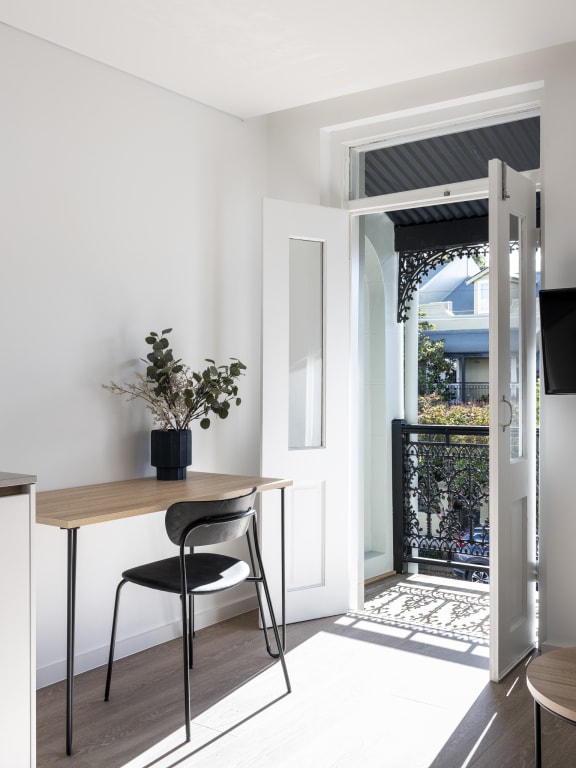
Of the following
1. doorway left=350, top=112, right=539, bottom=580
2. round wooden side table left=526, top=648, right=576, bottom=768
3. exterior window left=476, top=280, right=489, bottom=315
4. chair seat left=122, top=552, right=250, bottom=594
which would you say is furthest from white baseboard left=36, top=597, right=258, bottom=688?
exterior window left=476, top=280, right=489, bottom=315

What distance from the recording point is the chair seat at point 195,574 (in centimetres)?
273

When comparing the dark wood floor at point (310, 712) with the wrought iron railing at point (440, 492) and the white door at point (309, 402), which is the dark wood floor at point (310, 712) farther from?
the wrought iron railing at point (440, 492)

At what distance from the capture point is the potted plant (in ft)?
11.1

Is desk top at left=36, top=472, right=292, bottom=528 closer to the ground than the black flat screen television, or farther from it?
closer to the ground

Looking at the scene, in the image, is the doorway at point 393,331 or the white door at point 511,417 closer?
the white door at point 511,417

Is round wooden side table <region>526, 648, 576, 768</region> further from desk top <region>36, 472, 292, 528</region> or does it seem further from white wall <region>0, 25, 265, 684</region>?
white wall <region>0, 25, 265, 684</region>

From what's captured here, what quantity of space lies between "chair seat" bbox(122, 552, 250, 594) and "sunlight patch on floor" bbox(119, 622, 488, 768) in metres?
0.51

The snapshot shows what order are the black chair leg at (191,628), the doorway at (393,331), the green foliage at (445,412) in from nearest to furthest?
the black chair leg at (191,628) → the doorway at (393,331) → the green foliage at (445,412)

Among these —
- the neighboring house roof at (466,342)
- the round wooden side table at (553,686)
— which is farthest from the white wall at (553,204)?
the neighboring house roof at (466,342)

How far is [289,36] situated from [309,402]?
1.85 m

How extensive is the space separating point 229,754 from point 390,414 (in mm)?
3330

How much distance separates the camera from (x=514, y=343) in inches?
133

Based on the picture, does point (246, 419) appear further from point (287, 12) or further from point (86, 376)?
point (287, 12)

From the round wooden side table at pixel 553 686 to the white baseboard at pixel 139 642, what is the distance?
6.32ft
